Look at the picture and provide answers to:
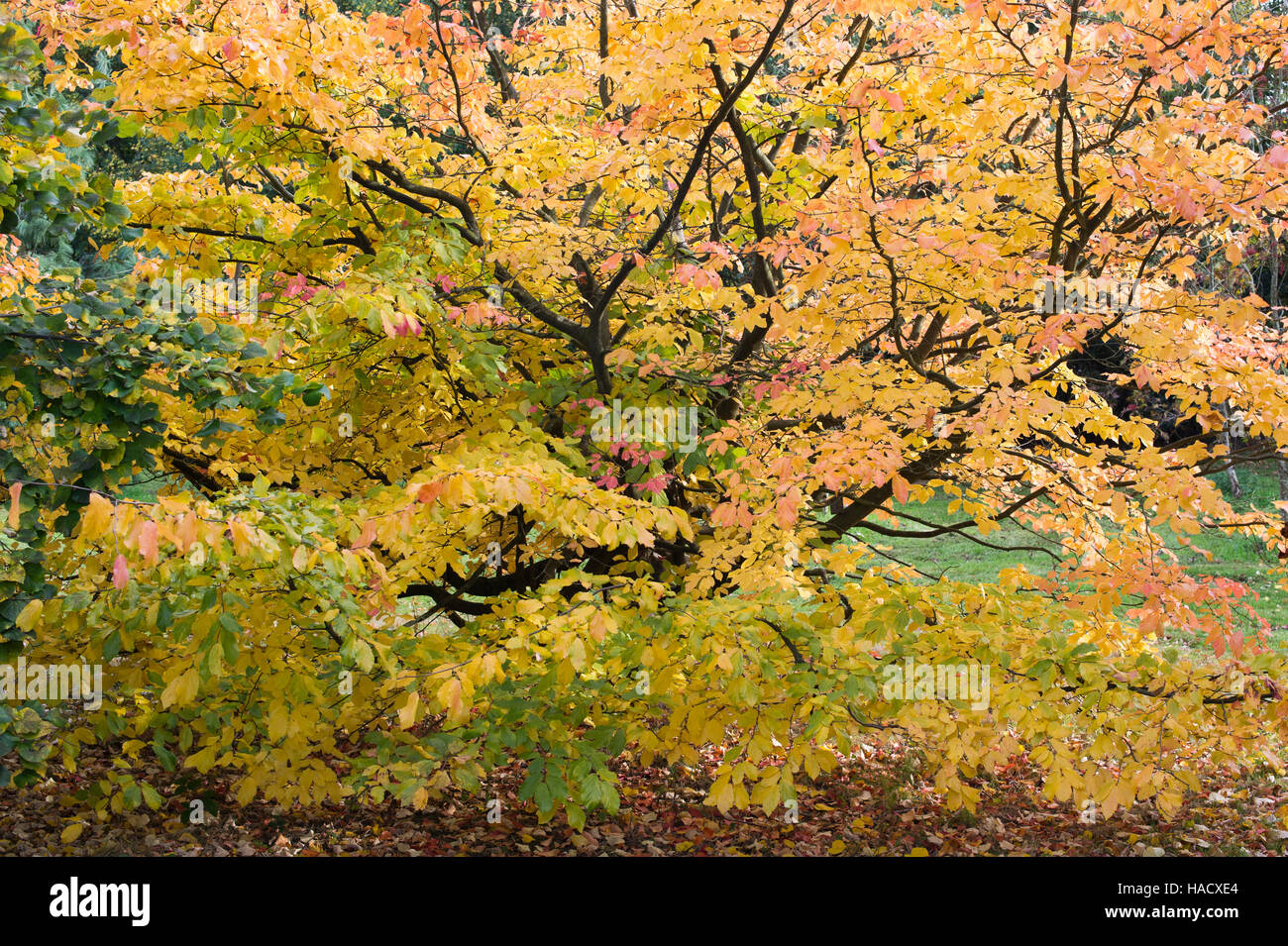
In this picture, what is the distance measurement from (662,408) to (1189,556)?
529 inches

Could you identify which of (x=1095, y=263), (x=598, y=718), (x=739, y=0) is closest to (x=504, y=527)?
(x=598, y=718)

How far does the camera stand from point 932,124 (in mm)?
5047

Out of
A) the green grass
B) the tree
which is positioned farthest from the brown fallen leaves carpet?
the green grass

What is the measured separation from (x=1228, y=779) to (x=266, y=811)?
20.6 feet

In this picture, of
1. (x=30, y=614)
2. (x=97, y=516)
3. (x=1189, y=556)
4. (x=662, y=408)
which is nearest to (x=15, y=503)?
(x=97, y=516)

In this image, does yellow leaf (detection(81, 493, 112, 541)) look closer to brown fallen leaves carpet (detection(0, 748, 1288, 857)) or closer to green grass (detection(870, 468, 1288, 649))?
brown fallen leaves carpet (detection(0, 748, 1288, 857))

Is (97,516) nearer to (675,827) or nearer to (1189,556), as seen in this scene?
(675,827)

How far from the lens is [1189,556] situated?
1524 cm

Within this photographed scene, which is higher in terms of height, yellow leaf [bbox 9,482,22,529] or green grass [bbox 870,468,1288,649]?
yellow leaf [bbox 9,482,22,529]

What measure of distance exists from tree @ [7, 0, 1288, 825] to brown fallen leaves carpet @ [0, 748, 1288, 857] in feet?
3.01

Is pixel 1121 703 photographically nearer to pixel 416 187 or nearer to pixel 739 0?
pixel 739 0

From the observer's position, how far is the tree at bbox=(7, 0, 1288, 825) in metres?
3.61

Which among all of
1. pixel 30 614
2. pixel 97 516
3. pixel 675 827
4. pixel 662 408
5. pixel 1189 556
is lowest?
pixel 675 827

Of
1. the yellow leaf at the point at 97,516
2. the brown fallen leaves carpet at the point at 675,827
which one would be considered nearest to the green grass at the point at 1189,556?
the brown fallen leaves carpet at the point at 675,827
